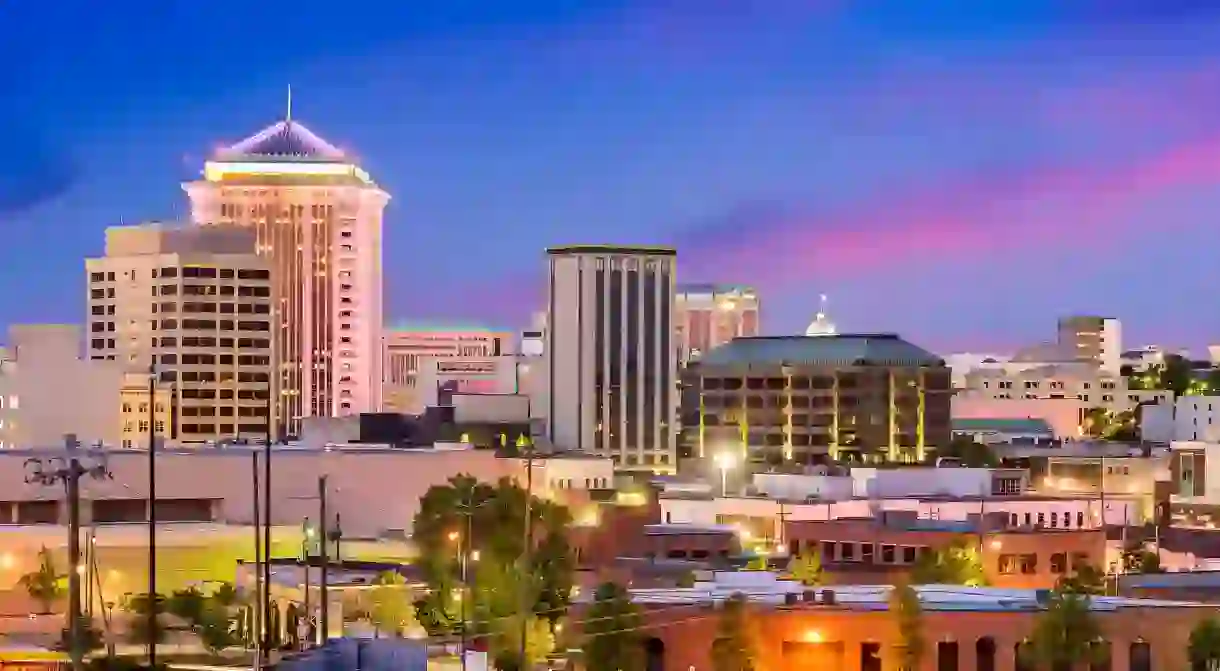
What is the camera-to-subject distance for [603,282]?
300 feet

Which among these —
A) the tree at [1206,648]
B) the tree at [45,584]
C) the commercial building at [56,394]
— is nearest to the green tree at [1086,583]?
the tree at [1206,648]

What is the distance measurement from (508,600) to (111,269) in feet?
223

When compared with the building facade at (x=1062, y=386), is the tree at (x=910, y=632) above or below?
below

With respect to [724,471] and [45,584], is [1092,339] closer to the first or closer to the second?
[724,471]

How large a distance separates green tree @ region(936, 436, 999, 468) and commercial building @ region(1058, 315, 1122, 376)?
79.3m

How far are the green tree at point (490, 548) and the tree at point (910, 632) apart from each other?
4.67 meters

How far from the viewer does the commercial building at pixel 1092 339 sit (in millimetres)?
169500

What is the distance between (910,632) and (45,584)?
1718cm

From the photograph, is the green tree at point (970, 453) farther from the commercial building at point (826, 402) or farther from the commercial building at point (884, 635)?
the commercial building at point (884, 635)

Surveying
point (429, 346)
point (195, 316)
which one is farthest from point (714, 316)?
point (195, 316)

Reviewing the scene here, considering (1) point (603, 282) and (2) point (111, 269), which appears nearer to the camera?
(1) point (603, 282)

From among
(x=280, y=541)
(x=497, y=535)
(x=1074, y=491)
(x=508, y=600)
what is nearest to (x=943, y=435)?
(x=1074, y=491)

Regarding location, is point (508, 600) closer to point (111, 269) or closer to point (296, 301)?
point (111, 269)

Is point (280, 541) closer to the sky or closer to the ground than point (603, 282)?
closer to the ground
